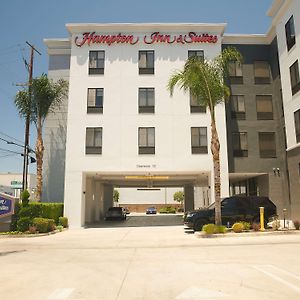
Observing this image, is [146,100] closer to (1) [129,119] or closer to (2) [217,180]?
(1) [129,119]

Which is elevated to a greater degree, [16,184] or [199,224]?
[16,184]

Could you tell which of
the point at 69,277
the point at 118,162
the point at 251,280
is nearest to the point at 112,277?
the point at 69,277

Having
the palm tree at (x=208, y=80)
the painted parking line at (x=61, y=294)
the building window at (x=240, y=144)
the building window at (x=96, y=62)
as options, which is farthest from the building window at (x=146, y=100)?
the painted parking line at (x=61, y=294)

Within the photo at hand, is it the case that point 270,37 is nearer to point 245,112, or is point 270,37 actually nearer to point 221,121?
point 245,112

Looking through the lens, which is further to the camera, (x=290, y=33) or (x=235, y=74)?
(x=235, y=74)

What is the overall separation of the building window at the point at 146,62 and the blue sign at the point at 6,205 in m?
14.7

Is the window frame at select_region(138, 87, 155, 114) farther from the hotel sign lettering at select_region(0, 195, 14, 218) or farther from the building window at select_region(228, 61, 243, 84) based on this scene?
the hotel sign lettering at select_region(0, 195, 14, 218)

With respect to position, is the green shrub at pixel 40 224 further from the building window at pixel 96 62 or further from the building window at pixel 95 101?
→ the building window at pixel 96 62

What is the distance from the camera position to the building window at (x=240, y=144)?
2911 centimetres

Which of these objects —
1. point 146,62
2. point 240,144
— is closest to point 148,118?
point 146,62

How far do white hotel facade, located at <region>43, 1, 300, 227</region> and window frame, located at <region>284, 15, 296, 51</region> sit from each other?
2.52 feet

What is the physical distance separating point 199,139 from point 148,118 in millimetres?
4497

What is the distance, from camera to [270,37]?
30.4m

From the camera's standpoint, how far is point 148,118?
1125 inches
